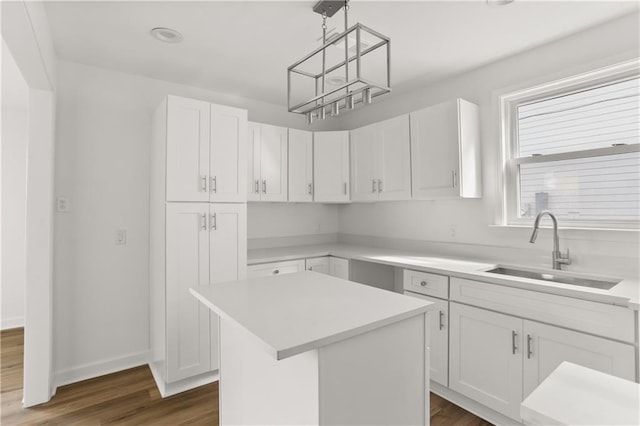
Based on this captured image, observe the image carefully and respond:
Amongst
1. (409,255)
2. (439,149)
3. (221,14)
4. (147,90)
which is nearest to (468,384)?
(409,255)

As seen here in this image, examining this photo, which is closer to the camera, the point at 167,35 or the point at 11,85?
the point at 167,35

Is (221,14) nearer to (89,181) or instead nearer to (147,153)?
(147,153)

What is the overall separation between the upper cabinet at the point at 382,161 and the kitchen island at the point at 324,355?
5.38ft

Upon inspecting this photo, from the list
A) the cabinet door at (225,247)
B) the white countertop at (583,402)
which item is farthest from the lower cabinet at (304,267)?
the white countertop at (583,402)

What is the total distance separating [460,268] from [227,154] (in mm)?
1949

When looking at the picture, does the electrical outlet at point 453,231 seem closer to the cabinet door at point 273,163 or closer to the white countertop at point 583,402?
the cabinet door at point 273,163

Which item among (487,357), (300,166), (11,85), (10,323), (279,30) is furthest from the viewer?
(10,323)

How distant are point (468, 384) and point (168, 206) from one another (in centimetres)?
238

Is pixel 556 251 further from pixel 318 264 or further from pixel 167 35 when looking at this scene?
pixel 167 35

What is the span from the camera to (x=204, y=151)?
2.68 metres

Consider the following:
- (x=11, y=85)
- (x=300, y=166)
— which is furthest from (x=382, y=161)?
(x=11, y=85)

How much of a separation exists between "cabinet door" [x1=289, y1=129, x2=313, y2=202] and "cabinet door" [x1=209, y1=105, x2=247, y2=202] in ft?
2.38

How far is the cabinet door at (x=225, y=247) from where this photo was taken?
2719mm

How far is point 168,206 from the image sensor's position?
99.5 inches
